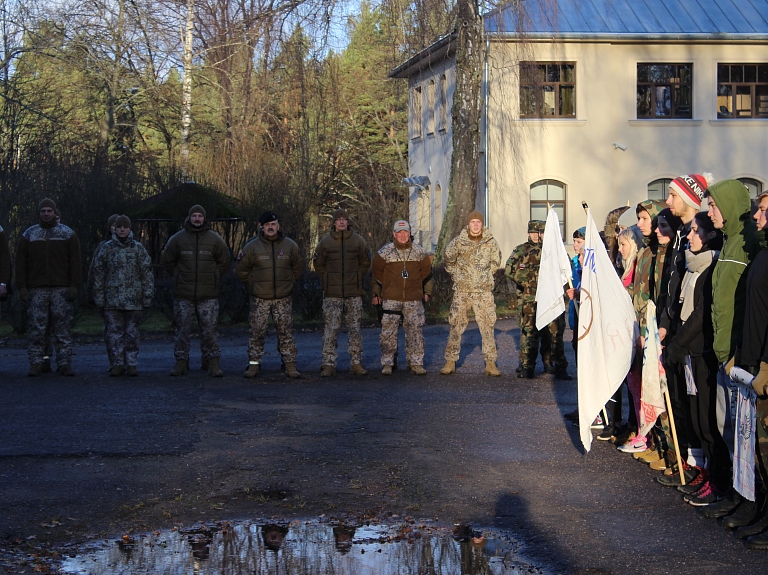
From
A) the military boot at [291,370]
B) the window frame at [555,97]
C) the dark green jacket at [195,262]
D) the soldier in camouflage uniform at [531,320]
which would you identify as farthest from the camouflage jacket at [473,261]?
the window frame at [555,97]

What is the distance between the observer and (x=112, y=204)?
23.3 m

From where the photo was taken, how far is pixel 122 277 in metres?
13.5

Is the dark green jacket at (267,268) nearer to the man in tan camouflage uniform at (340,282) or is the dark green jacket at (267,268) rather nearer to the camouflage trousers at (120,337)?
the man in tan camouflage uniform at (340,282)

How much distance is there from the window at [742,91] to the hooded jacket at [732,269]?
29.5 meters

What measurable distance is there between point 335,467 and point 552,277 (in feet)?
15.7

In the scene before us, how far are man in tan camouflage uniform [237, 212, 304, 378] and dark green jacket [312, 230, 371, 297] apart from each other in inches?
16.5

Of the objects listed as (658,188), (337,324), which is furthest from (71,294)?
(658,188)

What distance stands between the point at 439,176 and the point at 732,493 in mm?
31514

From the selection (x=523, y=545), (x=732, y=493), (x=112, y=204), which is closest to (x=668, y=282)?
(x=732, y=493)

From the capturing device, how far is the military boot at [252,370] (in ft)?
44.2

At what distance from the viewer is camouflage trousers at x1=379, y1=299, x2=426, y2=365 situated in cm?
1368

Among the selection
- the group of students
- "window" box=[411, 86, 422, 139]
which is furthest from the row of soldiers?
"window" box=[411, 86, 422, 139]

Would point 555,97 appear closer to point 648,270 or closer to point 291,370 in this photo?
point 291,370

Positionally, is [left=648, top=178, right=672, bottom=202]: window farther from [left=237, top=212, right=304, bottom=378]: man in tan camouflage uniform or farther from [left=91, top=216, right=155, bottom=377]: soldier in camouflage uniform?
[left=91, top=216, right=155, bottom=377]: soldier in camouflage uniform
